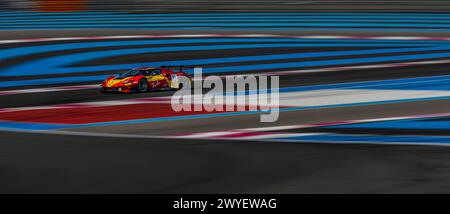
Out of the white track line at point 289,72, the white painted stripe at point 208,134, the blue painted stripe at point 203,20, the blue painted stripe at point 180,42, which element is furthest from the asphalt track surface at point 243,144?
the blue painted stripe at point 203,20

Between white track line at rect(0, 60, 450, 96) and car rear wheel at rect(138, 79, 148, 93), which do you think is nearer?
car rear wheel at rect(138, 79, 148, 93)

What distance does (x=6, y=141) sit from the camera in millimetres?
11781

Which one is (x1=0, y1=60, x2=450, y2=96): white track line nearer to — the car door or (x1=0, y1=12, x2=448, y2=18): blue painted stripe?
the car door

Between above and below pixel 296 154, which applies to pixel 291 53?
above

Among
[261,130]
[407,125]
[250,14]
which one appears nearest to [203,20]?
[250,14]

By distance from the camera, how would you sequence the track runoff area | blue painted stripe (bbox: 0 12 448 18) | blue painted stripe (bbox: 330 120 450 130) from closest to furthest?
blue painted stripe (bbox: 330 120 450 130) → the track runoff area → blue painted stripe (bbox: 0 12 448 18)

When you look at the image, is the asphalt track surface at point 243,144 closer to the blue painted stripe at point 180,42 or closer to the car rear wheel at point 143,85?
the car rear wheel at point 143,85

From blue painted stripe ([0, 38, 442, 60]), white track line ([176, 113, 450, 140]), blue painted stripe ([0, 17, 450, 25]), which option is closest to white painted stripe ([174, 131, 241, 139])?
white track line ([176, 113, 450, 140])

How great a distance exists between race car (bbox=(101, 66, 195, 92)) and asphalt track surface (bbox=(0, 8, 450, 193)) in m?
0.26

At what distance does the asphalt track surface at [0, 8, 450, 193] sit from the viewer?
884cm

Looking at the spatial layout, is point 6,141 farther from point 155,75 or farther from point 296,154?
point 155,75

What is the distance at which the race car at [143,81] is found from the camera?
57.8ft

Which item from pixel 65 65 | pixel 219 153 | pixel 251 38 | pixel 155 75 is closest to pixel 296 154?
pixel 219 153
